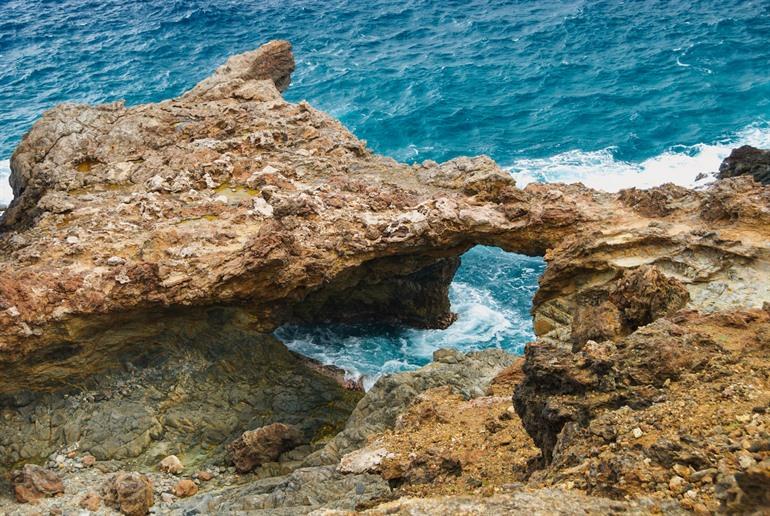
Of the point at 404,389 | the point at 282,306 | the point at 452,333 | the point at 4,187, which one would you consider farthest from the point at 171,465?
the point at 4,187

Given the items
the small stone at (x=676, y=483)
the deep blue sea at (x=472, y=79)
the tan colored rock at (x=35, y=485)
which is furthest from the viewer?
the deep blue sea at (x=472, y=79)

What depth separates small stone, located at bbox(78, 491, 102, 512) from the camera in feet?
61.8

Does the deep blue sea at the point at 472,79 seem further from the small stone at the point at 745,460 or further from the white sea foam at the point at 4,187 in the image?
the small stone at the point at 745,460

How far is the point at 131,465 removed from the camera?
69.6 ft

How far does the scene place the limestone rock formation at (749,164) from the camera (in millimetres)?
31855

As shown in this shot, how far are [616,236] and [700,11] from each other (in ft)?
144

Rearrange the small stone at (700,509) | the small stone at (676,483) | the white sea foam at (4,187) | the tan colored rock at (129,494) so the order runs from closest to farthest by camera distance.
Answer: the small stone at (700,509) < the small stone at (676,483) < the tan colored rock at (129,494) < the white sea foam at (4,187)

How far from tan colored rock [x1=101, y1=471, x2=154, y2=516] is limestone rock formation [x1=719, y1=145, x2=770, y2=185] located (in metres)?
26.5

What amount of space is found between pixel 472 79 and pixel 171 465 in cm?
3770

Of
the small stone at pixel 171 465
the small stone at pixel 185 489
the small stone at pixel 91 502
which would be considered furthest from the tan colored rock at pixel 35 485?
the small stone at pixel 185 489

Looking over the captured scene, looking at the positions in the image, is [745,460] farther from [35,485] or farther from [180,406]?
[35,485]

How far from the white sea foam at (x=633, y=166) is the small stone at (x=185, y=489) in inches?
992

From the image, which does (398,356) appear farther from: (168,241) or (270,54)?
(270,54)

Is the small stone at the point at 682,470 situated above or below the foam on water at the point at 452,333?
above
